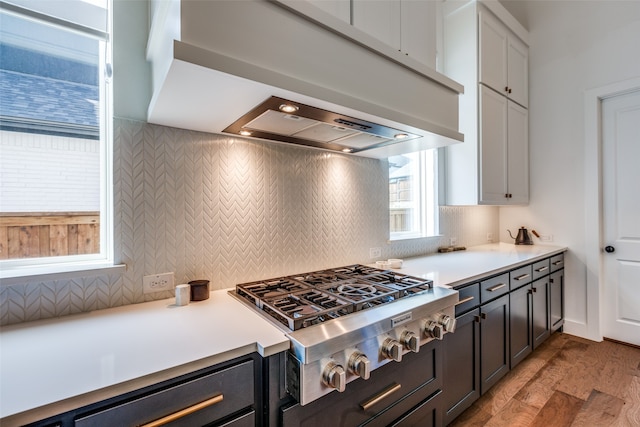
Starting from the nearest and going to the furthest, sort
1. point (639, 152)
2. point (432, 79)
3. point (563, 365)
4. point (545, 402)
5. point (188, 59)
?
1. point (188, 59)
2. point (432, 79)
3. point (545, 402)
4. point (563, 365)
5. point (639, 152)

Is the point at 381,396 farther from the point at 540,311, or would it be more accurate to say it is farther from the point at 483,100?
the point at 483,100

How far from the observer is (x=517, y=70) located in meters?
2.93

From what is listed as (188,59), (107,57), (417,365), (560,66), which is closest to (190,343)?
(188,59)

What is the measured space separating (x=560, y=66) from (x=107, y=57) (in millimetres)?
3786

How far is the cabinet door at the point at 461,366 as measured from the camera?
155 centimetres

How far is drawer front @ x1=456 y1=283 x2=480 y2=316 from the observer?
1618 mm

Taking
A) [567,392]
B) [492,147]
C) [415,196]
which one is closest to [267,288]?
[415,196]

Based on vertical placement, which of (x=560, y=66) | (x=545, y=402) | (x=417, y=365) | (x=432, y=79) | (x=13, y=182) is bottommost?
(x=545, y=402)

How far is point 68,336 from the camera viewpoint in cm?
95

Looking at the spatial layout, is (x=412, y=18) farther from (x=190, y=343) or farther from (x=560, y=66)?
(x=560, y=66)

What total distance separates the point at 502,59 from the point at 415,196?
5.02ft

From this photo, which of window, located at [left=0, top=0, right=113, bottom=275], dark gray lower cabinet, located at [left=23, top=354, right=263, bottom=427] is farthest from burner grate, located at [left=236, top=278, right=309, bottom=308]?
window, located at [left=0, top=0, right=113, bottom=275]

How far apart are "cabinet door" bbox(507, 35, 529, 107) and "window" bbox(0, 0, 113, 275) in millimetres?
3215

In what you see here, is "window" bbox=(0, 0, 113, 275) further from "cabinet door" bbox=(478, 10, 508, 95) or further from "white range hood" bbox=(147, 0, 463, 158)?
"cabinet door" bbox=(478, 10, 508, 95)
